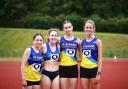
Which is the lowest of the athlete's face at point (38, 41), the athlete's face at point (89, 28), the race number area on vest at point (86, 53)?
the race number area on vest at point (86, 53)

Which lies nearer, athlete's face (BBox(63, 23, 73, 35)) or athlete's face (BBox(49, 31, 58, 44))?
athlete's face (BBox(49, 31, 58, 44))

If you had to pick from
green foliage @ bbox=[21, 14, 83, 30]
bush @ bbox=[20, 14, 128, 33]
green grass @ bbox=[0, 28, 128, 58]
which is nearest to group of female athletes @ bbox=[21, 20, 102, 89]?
green grass @ bbox=[0, 28, 128, 58]

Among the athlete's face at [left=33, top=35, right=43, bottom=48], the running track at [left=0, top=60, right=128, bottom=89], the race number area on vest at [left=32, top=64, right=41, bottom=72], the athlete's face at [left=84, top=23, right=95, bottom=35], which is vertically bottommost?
the running track at [left=0, top=60, right=128, bottom=89]

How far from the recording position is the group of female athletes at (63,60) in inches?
295

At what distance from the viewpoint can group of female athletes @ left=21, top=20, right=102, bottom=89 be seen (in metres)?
7.49

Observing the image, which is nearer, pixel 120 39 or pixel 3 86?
pixel 3 86

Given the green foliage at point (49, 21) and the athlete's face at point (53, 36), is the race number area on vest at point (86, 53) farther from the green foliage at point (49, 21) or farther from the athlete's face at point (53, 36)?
the green foliage at point (49, 21)

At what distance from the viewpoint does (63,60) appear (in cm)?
779

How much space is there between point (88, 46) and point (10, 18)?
3500 centimetres

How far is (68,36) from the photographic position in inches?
308

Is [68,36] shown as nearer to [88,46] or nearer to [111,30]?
[88,46]

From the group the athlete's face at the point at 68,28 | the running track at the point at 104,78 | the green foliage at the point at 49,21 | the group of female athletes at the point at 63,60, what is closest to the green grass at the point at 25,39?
the green foliage at the point at 49,21

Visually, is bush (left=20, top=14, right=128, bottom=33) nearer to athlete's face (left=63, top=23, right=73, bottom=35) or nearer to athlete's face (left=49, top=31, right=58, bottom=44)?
athlete's face (left=63, top=23, right=73, bottom=35)

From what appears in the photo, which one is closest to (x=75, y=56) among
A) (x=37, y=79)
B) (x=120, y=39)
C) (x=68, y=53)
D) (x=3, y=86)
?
(x=68, y=53)
